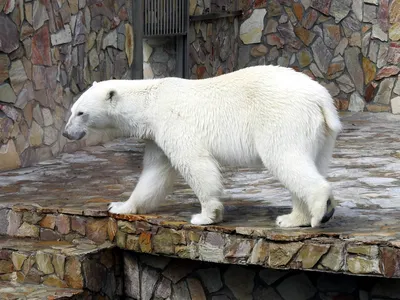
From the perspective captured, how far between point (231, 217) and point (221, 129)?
55 centimetres

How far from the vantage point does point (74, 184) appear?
246 inches

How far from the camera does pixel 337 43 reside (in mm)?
10453

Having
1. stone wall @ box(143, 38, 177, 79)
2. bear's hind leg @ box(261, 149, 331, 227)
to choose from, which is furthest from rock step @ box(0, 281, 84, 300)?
stone wall @ box(143, 38, 177, 79)

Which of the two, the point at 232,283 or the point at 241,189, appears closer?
the point at 232,283

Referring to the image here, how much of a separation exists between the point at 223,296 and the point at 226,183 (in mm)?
1157

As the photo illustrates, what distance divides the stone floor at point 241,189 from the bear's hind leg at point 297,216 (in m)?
0.07

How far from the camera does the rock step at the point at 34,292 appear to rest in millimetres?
4875

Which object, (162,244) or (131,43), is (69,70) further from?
(162,244)

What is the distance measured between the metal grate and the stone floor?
4.82ft

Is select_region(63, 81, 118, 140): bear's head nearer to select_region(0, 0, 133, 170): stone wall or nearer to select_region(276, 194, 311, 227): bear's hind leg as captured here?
select_region(276, 194, 311, 227): bear's hind leg

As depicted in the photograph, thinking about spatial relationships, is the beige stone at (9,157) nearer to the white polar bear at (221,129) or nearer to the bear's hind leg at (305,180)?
the white polar bear at (221,129)

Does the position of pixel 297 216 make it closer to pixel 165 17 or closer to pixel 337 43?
Result: pixel 165 17

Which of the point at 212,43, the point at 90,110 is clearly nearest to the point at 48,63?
the point at 90,110

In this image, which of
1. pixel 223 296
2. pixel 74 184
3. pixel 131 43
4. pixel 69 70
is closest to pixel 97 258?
pixel 223 296
